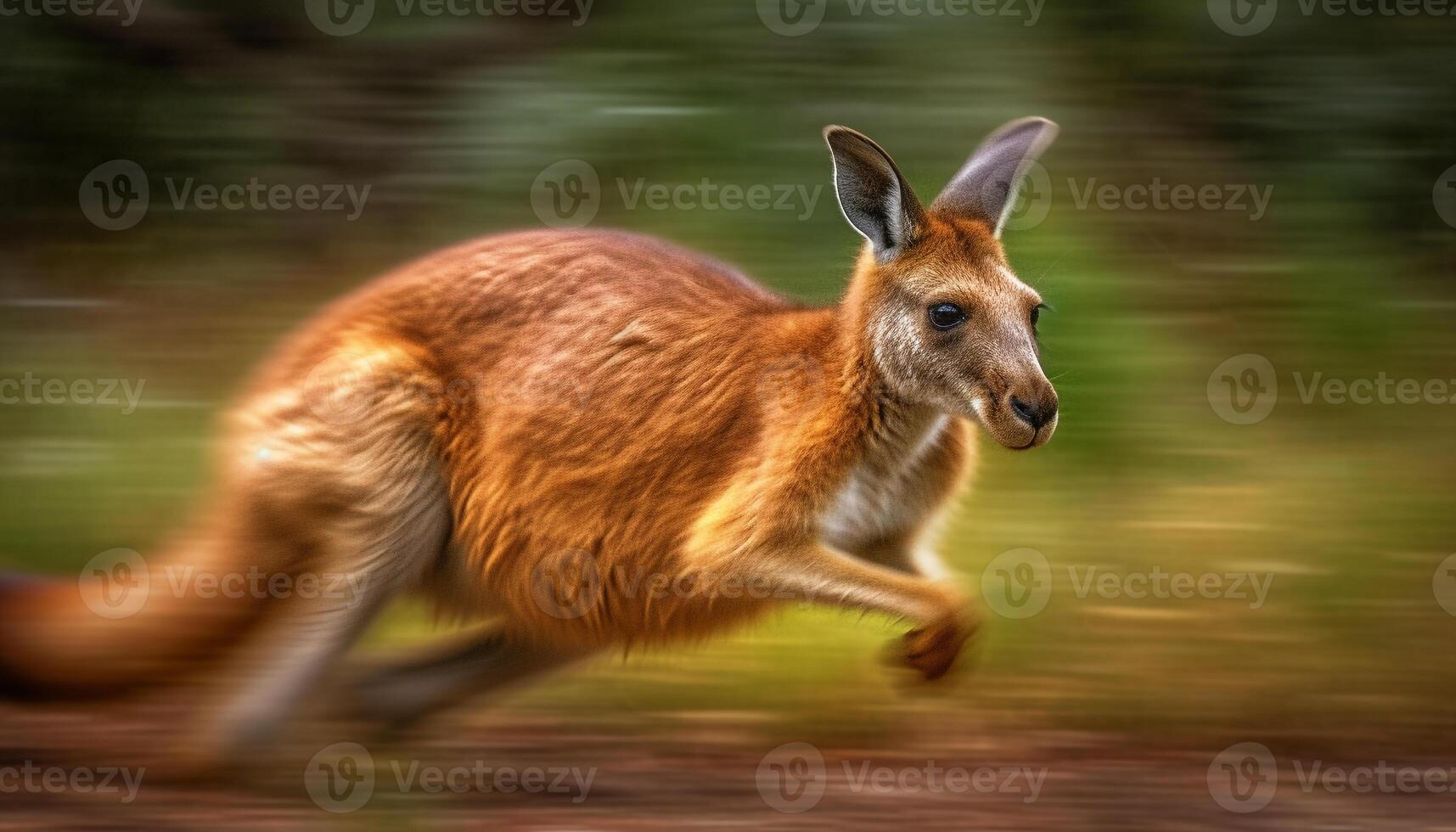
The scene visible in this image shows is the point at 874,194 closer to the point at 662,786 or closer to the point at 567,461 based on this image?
the point at 567,461

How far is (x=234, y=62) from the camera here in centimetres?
768

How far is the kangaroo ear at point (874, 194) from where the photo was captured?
15.4ft

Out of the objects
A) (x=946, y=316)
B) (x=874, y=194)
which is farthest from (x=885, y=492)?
(x=874, y=194)

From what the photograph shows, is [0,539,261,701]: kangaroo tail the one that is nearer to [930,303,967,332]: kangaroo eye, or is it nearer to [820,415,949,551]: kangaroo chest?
[820,415,949,551]: kangaroo chest

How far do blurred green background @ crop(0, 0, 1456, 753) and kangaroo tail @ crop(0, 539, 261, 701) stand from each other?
4.57ft

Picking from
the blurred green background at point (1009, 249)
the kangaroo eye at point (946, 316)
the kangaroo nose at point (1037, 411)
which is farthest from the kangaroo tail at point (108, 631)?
the kangaroo nose at point (1037, 411)

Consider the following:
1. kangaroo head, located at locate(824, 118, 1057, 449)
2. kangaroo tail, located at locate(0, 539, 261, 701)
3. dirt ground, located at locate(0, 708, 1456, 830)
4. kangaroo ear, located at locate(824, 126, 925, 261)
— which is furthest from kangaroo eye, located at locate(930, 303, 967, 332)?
kangaroo tail, located at locate(0, 539, 261, 701)

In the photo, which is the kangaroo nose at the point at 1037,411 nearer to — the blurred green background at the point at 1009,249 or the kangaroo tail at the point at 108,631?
the blurred green background at the point at 1009,249

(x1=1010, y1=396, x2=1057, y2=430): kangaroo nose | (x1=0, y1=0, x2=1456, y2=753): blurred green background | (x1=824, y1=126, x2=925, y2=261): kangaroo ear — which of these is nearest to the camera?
(x1=1010, y1=396, x2=1057, y2=430): kangaroo nose

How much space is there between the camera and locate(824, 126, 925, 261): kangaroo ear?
4.68 metres

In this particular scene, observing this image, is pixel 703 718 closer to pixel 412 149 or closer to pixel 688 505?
pixel 688 505

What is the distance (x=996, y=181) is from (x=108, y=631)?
2.78 metres

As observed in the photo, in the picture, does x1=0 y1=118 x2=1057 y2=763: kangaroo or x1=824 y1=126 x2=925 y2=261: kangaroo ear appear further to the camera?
x1=0 y1=118 x2=1057 y2=763: kangaroo

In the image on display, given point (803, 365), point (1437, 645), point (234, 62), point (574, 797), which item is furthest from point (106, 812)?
point (1437, 645)
